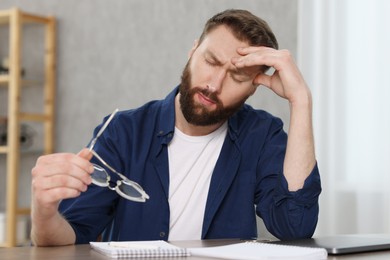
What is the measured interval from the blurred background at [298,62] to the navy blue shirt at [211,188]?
124 cm

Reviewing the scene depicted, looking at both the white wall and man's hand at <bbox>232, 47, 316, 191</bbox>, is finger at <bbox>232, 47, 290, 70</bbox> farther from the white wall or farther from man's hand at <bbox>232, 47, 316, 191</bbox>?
the white wall

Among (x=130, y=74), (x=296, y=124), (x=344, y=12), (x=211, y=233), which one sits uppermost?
(x=344, y=12)

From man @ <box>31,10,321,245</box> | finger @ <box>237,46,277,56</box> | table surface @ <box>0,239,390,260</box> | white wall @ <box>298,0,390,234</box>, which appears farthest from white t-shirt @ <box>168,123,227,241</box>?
white wall @ <box>298,0,390,234</box>

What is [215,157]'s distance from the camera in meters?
2.02

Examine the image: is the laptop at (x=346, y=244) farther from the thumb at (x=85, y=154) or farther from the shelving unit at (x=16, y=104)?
the shelving unit at (x=16, y=104)

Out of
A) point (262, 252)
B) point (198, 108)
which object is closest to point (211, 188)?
point (198, 108)

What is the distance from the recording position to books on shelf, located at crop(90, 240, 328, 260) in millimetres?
1184

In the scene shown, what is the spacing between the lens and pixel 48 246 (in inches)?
56.0

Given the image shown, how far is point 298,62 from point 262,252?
2302mm

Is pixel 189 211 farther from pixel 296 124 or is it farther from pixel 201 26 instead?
pixel 201 26

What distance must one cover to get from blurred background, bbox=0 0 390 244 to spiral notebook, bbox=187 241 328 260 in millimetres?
1929

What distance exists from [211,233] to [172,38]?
7.41ft

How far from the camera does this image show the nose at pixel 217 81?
1921mm

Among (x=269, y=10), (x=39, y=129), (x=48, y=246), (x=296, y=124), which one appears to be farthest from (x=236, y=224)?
(x=39, y=129)
